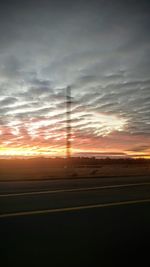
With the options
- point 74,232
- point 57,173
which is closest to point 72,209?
point 74,232

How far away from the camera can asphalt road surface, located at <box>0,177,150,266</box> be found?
4.94 meters

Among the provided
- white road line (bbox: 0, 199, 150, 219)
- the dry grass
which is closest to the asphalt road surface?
white road line (bbox: 0, 199, 150, 219)

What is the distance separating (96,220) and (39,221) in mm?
1512

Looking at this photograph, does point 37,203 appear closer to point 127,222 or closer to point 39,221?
point 39,221

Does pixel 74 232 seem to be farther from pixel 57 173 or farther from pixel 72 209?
pixel 57 173

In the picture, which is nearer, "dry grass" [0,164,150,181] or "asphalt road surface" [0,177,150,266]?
"asphalt road surface" [0,177,150,266]

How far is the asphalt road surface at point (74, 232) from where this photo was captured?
4.94 metres

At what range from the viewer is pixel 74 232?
6.36 m

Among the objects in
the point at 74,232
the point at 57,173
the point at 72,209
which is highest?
the point at 57,173

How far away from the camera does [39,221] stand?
7.24m

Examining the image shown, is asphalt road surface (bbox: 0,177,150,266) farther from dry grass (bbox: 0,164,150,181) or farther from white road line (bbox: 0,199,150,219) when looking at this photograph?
dry grass (bbox: 0,164,150,181)

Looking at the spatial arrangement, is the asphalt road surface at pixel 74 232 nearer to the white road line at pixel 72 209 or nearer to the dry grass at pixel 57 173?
the white road line at pixel 72 209

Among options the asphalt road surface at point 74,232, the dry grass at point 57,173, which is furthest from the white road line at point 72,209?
the dry grass at point 57,173

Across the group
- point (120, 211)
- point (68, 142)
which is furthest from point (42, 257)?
point (68, 142)
